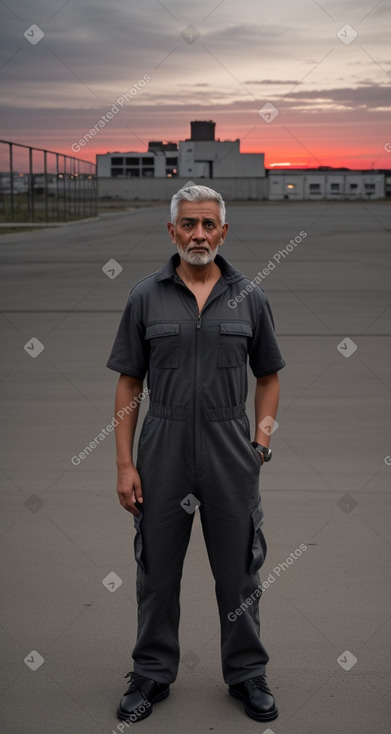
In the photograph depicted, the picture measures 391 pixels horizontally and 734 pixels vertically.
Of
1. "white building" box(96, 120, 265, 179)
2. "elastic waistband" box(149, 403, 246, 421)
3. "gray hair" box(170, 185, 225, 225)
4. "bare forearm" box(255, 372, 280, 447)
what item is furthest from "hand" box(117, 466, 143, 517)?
"white building" box(96, 120, 265, 179)

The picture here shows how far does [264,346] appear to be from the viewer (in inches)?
136

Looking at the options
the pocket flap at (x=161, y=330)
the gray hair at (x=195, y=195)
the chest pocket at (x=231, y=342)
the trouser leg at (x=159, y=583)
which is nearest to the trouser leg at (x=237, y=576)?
the trouser leg at (x=159, y=583)

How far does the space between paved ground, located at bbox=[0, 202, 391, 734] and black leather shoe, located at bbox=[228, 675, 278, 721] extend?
→ 4cm

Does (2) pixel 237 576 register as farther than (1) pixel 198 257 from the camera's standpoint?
Yes

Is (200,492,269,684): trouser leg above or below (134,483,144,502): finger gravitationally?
below

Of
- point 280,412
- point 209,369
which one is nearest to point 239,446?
point 209,369

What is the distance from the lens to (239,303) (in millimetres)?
3346

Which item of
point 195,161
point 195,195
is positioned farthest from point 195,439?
point 195,161

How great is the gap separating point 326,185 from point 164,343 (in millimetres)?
166768

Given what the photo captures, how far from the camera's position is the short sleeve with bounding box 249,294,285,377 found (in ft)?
11.2

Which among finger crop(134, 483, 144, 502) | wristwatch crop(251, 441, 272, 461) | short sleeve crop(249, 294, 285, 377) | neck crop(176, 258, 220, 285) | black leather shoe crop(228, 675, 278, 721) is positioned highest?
neck crop(176, 258, 220, 285)

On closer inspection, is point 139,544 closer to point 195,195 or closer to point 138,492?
point 138,492

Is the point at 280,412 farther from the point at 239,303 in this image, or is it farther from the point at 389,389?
the point at 239,303

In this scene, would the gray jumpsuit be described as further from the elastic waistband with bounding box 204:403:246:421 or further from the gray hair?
the gray hair
